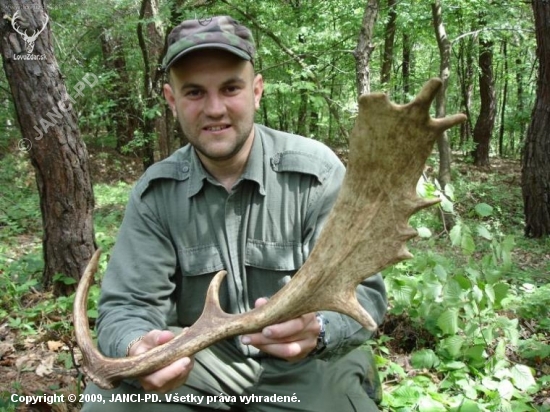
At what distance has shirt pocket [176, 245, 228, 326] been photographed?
92.4 inches

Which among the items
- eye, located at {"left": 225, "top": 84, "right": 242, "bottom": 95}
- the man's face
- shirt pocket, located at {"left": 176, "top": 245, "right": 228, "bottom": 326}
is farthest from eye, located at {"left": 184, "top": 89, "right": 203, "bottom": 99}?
shirt pocket, located at {"left": 176, "top": 245, "right": 228, "bottom": 326}

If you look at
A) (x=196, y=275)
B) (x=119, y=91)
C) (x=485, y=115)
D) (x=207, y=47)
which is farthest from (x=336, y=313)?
(x=485, y=115)

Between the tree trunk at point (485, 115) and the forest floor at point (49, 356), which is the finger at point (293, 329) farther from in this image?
the tree trunk at point (485, 115)

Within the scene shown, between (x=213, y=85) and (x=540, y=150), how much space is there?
614 centimetres

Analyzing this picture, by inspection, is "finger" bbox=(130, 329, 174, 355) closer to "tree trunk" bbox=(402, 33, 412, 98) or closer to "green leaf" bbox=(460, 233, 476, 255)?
"green leaf" bbox=(460, 233, 476, 255)

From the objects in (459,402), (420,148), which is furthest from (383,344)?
(420,148)

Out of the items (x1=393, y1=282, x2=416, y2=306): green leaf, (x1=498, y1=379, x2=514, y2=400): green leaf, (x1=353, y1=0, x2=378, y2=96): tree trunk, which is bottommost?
(x1=498, y1=379, x2=514, y2=400): green leaf

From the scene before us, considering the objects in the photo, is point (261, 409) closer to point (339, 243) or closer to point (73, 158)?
point (339, 243)

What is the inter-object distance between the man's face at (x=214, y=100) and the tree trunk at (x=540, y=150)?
5.84 metres

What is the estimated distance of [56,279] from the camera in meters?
4.23

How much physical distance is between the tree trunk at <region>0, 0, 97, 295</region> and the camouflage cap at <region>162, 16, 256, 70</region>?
7.11ft

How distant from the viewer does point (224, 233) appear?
2.35m

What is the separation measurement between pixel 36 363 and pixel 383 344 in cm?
235

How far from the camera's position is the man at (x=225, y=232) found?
2.25 m
